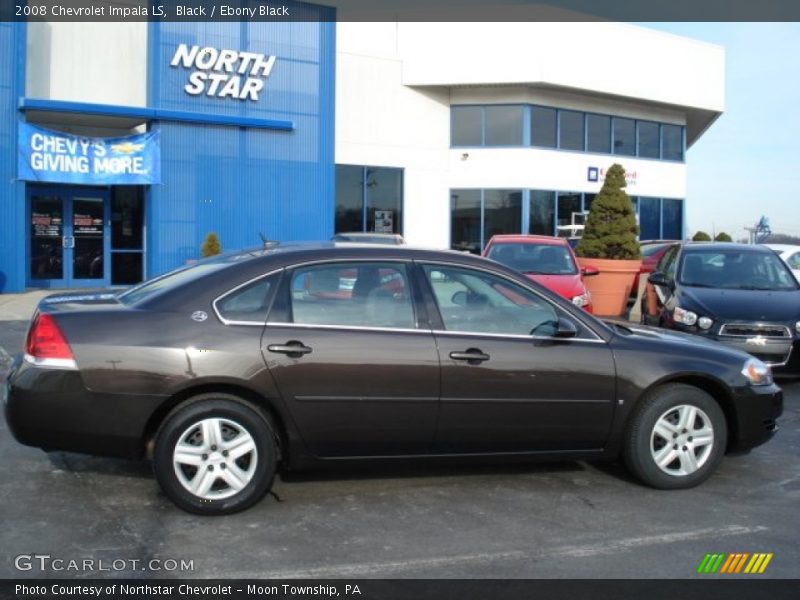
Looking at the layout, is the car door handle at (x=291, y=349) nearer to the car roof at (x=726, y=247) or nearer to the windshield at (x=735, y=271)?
the windshield at (x=735, y=271)

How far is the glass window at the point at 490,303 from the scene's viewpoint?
504 centimetres

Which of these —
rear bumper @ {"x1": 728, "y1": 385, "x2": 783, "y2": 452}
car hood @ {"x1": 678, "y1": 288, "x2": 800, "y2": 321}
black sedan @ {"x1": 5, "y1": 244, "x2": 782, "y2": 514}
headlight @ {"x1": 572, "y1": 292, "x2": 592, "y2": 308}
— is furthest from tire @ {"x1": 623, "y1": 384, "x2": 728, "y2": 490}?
headlight @ {"x1": 572, "y1": 292, "x2": 592, "y2": 308}

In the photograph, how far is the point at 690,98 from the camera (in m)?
26.9

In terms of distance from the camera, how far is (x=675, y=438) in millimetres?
5211

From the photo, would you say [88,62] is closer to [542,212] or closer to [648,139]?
[542,212]

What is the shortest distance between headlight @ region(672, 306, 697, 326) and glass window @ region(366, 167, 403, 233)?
15251 millimetres

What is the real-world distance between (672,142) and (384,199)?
36.1ft

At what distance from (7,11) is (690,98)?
20626 millimetres

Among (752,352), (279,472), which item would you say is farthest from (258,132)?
(279,472)

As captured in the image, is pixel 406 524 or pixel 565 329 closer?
pixel 406 524

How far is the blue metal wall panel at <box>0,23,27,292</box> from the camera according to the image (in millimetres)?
16625

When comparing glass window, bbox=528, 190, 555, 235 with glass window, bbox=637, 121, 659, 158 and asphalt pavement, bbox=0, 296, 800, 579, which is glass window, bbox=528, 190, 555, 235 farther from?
asphalt pavement, bbox=0, 296, 800, 579

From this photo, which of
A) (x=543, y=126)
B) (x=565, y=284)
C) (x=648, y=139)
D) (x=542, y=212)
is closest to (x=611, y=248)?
(x=565, y=284)

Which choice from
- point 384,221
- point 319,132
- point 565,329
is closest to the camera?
point 565,329
